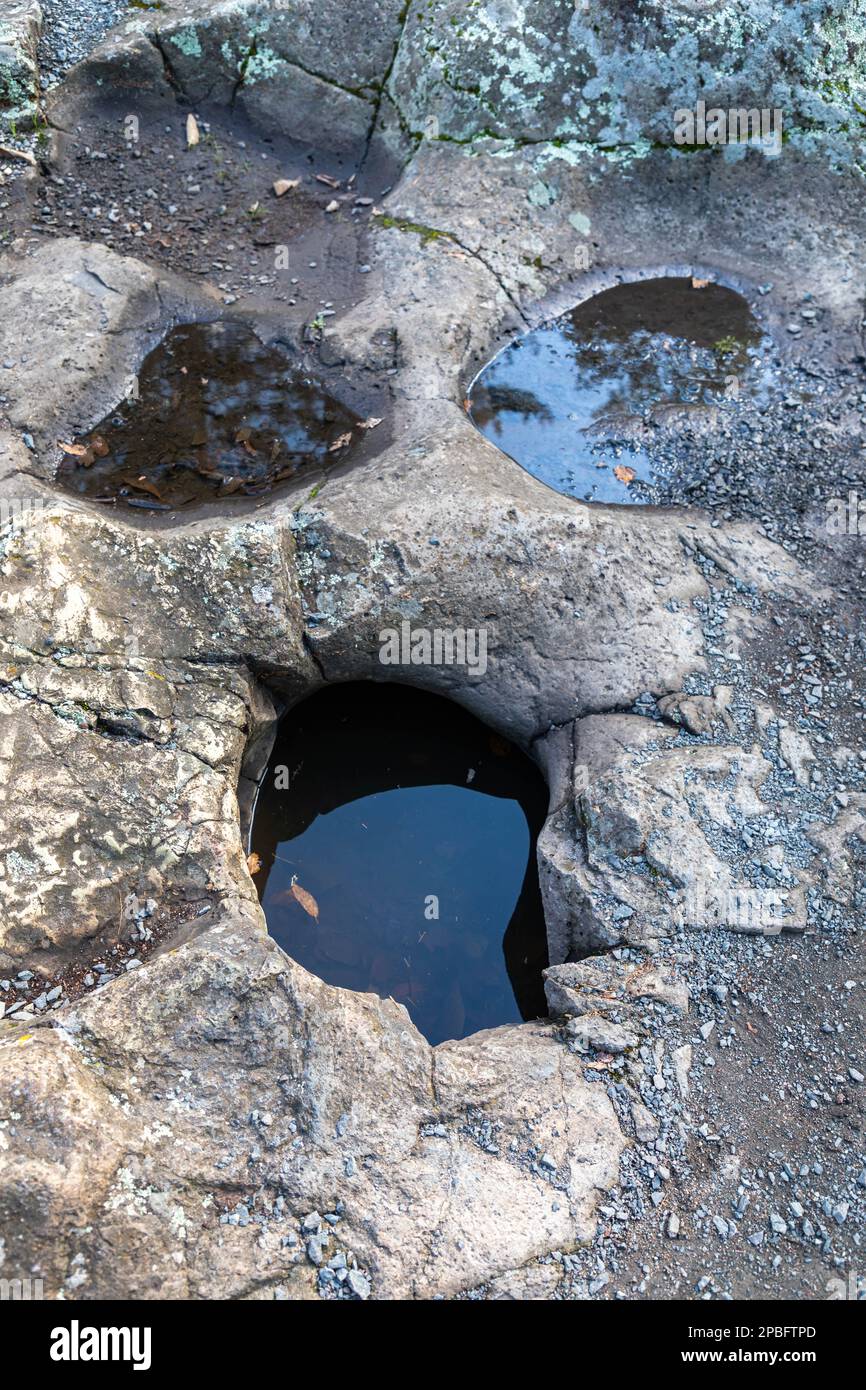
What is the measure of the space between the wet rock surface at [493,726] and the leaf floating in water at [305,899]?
0.61m

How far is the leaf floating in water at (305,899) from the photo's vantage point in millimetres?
5625

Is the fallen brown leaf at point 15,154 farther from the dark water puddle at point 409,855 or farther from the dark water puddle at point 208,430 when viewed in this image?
the dark water puddle at point 409,855

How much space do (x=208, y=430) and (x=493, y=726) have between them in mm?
2931

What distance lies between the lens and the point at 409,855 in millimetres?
5836

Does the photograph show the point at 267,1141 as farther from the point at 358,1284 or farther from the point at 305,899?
the point at 305,899

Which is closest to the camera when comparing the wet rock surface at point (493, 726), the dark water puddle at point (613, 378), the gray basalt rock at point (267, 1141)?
the gray basalt rock at point (267, 1141)

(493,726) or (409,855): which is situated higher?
(493,726)

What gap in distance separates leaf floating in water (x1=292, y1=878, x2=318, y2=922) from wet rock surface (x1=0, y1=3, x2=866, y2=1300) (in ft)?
2.01

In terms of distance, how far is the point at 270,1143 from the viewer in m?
4.19

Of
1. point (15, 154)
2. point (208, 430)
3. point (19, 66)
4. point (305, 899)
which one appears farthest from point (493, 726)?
point (19, 66)

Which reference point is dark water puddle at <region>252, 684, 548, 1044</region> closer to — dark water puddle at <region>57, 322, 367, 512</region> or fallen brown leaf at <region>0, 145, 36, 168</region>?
dark water puddle at <region>57, 322, 367, 512</region>

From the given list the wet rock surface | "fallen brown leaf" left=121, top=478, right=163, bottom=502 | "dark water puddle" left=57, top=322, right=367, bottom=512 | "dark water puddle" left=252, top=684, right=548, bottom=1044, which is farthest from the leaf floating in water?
"fallen brown leaf" left=121, top=478, right=163, bottom=502

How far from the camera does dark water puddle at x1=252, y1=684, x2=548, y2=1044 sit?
215 inches

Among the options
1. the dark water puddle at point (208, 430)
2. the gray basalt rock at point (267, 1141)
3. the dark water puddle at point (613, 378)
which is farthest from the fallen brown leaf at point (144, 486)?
the gray basalt rock at point (267, 1141)
